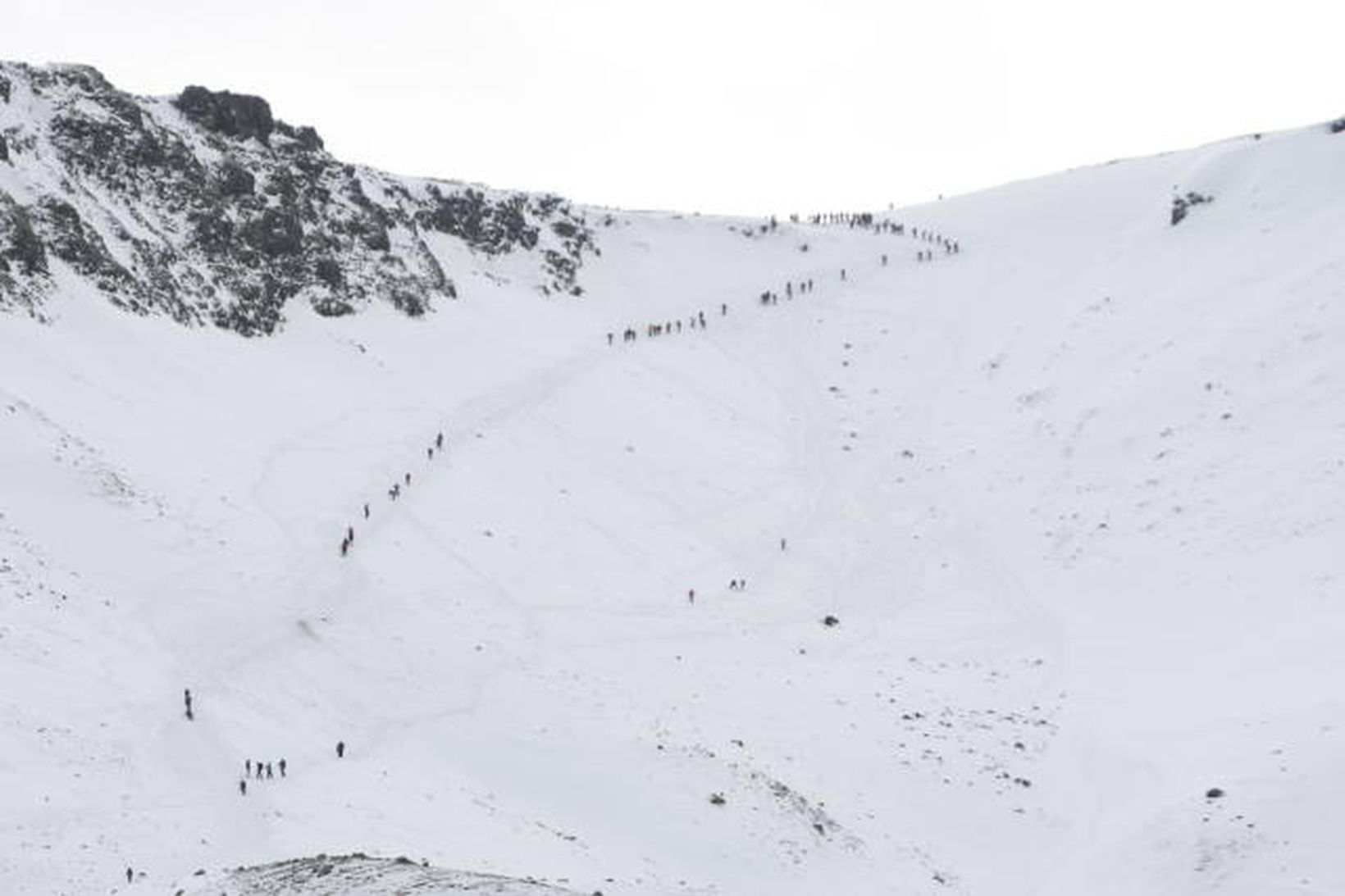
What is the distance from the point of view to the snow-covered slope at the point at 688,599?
25766mm

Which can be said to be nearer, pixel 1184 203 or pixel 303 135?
pixel 303 135

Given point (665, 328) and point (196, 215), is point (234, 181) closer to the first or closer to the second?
point (196, 215)

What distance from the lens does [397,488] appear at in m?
42.6

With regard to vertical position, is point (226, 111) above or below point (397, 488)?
above

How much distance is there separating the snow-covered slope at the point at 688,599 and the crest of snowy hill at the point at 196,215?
216cm

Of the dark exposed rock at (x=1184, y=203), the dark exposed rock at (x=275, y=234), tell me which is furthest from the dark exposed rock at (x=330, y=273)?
the dark exposed rock at (x=1184, y=203)

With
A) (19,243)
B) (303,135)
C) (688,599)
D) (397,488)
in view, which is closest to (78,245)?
(19,243)

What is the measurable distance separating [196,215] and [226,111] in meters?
11.6

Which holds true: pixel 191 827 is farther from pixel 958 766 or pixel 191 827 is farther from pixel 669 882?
pixel 958 766

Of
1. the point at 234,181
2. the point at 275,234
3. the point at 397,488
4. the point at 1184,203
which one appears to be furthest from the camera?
the point at 1184,203

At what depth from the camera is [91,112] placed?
2234 inches

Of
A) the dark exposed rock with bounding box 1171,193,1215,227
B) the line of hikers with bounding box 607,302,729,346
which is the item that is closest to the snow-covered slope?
the line of hikers with bounding box 607,302,729,346

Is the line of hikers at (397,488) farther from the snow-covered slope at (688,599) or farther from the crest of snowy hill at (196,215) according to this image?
the crest of snowy hill at (196,215)

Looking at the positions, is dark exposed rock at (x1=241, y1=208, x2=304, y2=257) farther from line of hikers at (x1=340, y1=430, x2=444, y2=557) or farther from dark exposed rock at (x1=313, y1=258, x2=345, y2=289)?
line of hikers at (x1=340, y1=430, x2=444, y2=557)
